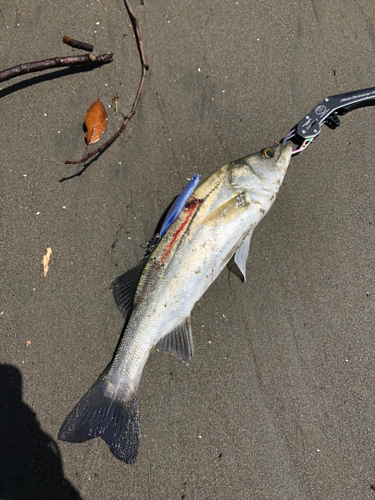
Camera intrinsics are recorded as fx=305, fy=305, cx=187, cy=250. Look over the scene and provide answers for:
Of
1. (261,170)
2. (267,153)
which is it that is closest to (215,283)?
(261,170)

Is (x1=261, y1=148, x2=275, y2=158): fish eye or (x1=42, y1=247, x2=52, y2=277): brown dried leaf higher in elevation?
(x1=42, y1=247, x2=52, y2=277): brown dried leaf

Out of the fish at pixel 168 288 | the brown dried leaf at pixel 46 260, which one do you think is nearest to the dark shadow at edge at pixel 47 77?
the brown dried leaf at pixel 46 260

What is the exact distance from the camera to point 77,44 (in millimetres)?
2977

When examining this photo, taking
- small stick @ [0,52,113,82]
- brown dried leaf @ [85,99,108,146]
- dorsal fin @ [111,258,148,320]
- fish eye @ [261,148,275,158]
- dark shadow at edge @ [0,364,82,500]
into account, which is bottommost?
dark shadow at edge @ [0,364,82,500]

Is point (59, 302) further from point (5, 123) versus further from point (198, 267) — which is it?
point (5, 123)

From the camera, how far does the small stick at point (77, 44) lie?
2.91m

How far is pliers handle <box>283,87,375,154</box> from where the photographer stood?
3.01 meters

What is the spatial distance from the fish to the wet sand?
0.36 metres

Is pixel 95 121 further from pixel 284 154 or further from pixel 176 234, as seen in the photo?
pixel 284 154

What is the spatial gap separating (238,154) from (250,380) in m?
2.28

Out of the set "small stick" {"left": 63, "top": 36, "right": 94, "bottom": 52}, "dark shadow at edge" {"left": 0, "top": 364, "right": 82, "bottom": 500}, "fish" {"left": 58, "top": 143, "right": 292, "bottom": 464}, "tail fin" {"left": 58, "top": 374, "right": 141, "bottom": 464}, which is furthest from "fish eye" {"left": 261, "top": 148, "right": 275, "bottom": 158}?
"dark shadow at edge" {"left": 0, "top": 364, "right": 82, "bottom": 500}

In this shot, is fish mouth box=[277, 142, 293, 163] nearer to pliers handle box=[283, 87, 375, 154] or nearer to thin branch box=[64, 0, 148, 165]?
pliers handle box=[283, 87, 375, 154]

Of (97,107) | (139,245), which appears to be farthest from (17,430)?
(97,107)

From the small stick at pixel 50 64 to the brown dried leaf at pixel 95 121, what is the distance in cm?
37
